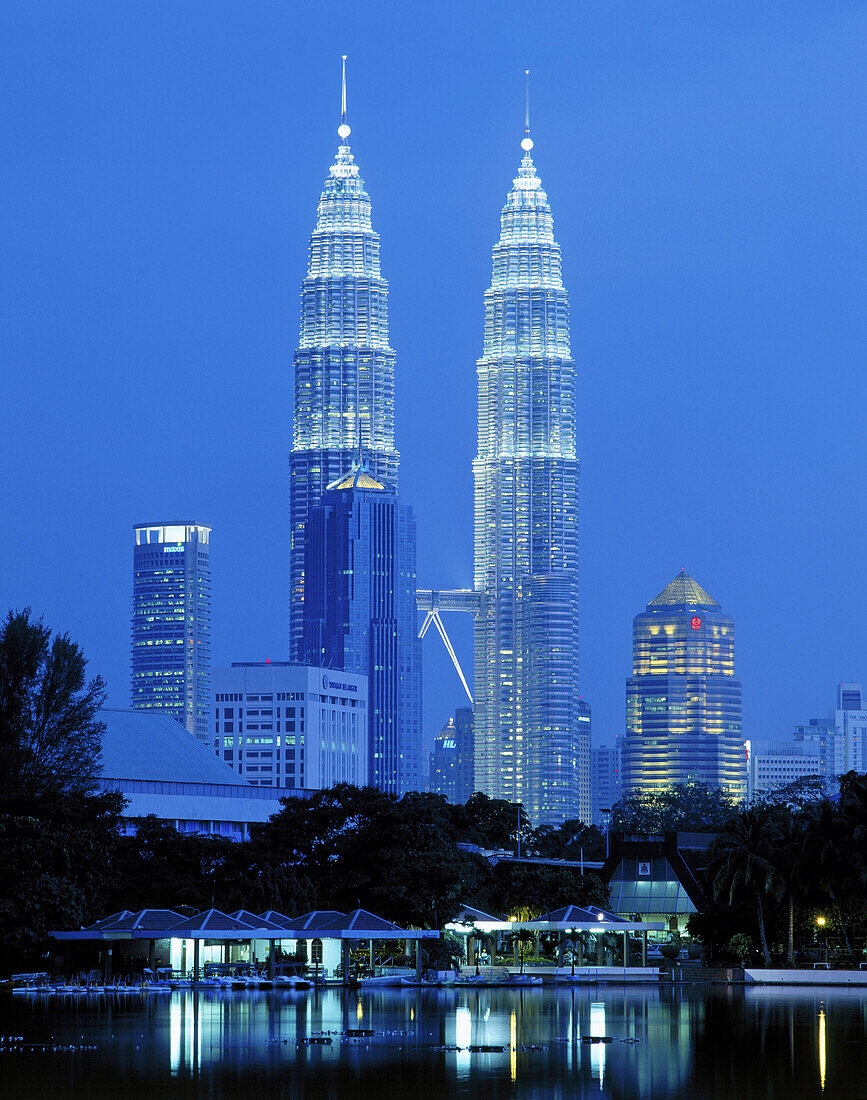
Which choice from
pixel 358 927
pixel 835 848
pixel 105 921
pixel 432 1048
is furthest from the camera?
pixel 835 848

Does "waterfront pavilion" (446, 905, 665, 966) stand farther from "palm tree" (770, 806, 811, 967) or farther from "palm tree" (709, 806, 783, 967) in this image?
"palm tree" (770, 806, 811, 967)

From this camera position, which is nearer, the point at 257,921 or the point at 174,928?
the point at 174,928

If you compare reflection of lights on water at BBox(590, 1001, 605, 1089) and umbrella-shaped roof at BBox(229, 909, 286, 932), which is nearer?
reflection of lights on water at BBox(590, 1001, 605, 1089)

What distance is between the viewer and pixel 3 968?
80312 mm

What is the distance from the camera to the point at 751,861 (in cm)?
8275

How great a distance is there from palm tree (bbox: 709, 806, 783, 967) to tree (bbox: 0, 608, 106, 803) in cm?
2957

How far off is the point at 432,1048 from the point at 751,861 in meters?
42.6

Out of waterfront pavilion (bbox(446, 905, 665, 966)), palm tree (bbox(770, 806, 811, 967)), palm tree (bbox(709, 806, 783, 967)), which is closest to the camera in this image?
palm tree (bbox(770, 806, 811, 967))

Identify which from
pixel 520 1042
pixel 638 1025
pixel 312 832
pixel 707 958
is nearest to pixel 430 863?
pixel 312 832

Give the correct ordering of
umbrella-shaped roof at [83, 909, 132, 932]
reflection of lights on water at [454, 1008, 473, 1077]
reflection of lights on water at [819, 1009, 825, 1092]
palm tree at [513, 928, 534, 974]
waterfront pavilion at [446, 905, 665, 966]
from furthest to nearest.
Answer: palm tree at [513, 928, 534, 974]
waterfront pavilion at [446, 905, 665, 966]
umbrella-shaped roof at [83, 909, 132, 932]
reflection of lights on water at [454, 1008, 473, 1077]
reflection of lights on water at [819, 1009, 825, 1092]

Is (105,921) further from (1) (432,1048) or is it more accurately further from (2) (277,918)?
(1) (432,1048)

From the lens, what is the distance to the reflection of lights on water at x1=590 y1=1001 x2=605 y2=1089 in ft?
124

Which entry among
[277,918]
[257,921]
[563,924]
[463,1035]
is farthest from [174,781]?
[463,1035]

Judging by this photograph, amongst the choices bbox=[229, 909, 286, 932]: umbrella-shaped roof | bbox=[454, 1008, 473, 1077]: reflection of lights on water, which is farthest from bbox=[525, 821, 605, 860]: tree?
bbox=[454, 1008, 473, 1077]: reflection of lights on water
